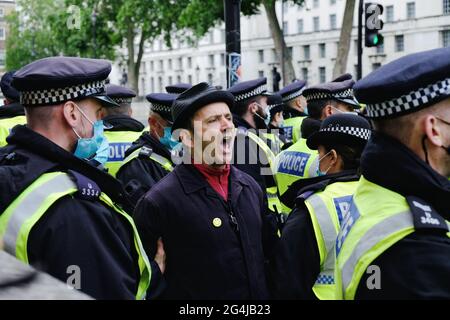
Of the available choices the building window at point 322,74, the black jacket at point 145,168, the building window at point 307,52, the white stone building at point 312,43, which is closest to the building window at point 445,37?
the white stone building at point 312,43

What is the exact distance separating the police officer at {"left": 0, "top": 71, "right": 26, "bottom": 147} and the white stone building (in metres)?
36.4

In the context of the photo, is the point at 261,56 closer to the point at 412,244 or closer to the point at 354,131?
the point at 354,131

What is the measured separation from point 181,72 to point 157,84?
9.40 metres

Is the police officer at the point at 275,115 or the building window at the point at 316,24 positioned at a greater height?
the building window at the point at 316,24

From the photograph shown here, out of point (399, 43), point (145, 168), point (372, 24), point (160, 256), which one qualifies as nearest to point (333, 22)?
point (399, 43)

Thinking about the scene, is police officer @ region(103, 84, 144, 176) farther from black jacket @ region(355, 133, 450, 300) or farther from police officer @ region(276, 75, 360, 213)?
black jacket @ region(355, 133, 450, 300)

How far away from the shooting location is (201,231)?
360 cm

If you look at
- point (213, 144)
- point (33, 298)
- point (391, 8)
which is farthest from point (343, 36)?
point (391, 8)

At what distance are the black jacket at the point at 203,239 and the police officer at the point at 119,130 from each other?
2771 mm

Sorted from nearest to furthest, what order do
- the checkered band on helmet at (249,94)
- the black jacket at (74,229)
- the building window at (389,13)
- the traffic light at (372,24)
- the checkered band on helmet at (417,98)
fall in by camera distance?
the checkered band on helmet at (417,98) → the black jacket at (74,229) → the checkered band on helmet at (249,94) → the traffic light at (372,24) → the building window at (389,13)

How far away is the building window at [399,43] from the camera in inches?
2361

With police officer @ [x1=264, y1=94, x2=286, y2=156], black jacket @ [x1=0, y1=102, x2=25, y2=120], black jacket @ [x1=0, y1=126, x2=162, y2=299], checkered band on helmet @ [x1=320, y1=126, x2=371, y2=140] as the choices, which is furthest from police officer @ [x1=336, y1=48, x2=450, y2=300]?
black jacket @ [x1=0, y1=102, x2=25, y2=120]

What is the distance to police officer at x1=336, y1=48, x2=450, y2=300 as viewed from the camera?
2180 millimetres

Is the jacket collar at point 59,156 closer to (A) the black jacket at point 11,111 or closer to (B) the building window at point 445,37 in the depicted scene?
(A) the black jacket at point 11,111
